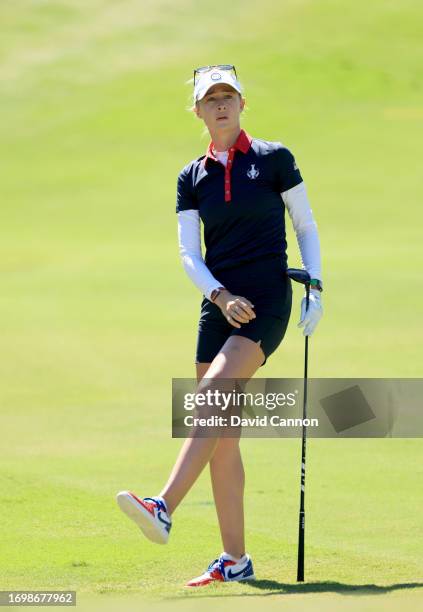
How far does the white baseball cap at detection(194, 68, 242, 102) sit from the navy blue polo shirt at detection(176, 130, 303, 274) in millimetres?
226

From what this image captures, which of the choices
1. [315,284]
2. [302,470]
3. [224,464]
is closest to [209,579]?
[224,464]

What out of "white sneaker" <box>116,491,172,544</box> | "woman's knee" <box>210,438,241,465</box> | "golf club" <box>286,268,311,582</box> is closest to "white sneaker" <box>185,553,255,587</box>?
"golf club" <box>286,268,311,582</box>

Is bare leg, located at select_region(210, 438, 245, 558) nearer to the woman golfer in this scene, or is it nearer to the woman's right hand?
the woman golfer

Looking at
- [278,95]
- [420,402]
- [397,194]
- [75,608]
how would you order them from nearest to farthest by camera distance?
[75,608] → [420,402] → [397,194] → [278,95]

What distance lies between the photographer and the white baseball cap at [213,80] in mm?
6031

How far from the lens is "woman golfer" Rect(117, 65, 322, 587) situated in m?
5.84

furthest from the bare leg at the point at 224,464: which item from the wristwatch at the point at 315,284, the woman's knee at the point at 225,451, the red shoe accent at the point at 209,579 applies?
the wristwatch at the point at 315,284

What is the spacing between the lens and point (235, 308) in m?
5.73

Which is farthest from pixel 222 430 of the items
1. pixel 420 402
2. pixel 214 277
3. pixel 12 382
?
pixel 12 382

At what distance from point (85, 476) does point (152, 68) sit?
2818 cm

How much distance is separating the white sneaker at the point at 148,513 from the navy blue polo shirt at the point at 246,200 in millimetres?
1189

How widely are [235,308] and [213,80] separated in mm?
1061

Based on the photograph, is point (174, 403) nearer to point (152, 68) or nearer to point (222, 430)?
point (222, 430)

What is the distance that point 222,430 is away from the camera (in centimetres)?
572
